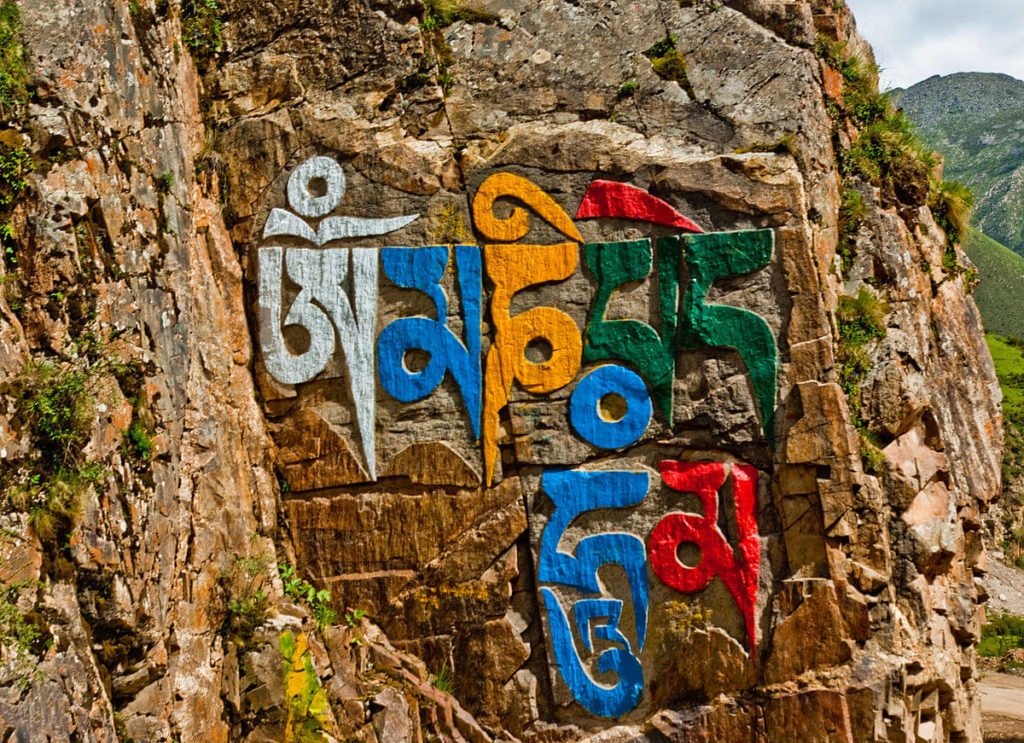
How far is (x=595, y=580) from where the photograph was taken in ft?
22.1

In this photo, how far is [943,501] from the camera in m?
6.99

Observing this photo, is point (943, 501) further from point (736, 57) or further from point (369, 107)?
point (369, 107)

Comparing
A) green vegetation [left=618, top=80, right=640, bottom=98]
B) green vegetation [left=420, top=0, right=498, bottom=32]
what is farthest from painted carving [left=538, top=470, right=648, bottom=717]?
green vegetation [left=420, top=0, right=498, bottom=32]

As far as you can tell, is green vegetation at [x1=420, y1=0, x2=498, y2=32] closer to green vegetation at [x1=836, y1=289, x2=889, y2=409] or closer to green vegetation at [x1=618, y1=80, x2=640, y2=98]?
green vegetation at [x1=618, y1=80, x2=640, y2=98]

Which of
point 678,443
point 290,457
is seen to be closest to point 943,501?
point 678,443

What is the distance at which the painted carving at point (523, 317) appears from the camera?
22.7 ft

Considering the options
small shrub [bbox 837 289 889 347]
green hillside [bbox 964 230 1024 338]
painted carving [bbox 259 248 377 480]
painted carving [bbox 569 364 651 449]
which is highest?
green hillside [bbox 964 230 1024 338]

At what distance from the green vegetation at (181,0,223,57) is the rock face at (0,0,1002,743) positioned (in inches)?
0.8

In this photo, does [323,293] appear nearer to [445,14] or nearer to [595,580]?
[445,14]

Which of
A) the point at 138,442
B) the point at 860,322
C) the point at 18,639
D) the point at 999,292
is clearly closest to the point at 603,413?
the point at 860,322

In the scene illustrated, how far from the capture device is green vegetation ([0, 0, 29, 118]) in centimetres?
545

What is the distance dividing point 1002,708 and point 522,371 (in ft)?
43.3

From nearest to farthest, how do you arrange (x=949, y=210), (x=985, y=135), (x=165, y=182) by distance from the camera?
(x=165, y=182)
(x=949, y=210)
(x=985, y=135)

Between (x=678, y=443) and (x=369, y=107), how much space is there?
3.60m
